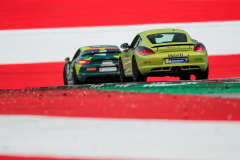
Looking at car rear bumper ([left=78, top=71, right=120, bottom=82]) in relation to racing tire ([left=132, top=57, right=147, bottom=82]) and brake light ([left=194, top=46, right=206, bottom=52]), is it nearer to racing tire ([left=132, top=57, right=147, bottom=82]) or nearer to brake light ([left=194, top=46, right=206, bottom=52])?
racing tire ([left=132, top=57, right=147, bottom=82])

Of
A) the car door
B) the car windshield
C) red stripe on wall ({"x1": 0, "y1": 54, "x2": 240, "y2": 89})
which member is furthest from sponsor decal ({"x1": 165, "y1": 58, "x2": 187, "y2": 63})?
red stripe on wall ({"x1": 0, "y1": 54, "x2": 240, "y2": 89})

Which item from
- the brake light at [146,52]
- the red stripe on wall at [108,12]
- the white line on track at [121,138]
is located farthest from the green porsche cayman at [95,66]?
the white line on track at [121,138]

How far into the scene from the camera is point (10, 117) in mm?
5379

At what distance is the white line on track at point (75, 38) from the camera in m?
17.2

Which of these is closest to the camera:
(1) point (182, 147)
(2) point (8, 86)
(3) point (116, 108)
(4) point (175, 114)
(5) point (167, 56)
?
(1) point (182, 147)

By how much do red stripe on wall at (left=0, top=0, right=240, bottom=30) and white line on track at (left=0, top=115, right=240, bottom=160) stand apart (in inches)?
525

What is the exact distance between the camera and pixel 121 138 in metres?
4.09

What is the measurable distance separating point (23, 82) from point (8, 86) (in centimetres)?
61

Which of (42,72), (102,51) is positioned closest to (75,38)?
(42,72)

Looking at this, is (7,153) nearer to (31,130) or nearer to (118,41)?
(31,130)

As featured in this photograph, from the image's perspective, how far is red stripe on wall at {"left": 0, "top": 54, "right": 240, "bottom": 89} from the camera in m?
16.4

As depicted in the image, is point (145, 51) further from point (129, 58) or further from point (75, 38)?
point (75, 38)

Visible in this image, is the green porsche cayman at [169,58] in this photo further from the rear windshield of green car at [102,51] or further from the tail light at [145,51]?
the rear windshield of green car at [102,51]

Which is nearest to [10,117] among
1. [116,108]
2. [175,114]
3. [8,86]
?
[116,108]
